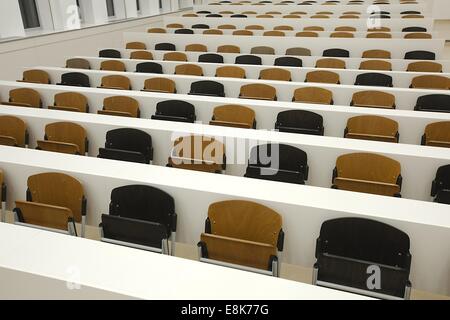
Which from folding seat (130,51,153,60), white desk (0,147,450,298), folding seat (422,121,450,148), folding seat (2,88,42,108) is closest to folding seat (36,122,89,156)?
white desk (0,147,450,298)

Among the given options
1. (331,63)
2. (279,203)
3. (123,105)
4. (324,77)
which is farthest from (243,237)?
(331,63)

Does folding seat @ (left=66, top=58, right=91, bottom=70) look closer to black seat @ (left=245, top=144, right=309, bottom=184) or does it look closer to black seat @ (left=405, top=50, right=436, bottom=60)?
black seat @ (left=245, top=144, right=309, bottom=184)

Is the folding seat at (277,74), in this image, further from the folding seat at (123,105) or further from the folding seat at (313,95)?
the folding seat at (123,105)

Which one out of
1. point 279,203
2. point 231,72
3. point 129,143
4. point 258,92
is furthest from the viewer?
point 231,72

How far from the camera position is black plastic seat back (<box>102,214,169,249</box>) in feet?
7.54

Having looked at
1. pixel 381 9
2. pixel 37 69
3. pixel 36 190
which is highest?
pixel 381 9

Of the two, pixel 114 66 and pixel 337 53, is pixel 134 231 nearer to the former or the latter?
pixel 114 66

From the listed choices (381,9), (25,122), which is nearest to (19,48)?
→ (25,122)

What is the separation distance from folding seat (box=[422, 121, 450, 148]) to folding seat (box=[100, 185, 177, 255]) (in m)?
2.33

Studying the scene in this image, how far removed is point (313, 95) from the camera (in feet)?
14.2

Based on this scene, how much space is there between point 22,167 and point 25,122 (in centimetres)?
115

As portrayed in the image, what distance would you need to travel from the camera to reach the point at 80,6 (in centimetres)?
872

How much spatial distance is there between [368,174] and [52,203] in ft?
7.38
